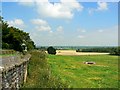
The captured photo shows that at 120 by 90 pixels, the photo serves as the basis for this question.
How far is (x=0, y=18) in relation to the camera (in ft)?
125

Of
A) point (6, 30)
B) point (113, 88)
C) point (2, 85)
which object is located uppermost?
point (6, 30)

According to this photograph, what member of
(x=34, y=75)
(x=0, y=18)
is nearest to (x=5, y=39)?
(x=0, y=18)

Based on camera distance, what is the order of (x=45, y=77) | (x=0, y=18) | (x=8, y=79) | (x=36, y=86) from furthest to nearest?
(x=0, y=18) → (x=45, y=77) → (x=36, y=86) → (x=8, y=79)

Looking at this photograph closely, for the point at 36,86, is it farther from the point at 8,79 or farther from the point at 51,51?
the point at 51,51

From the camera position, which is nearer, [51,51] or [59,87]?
[59,87]

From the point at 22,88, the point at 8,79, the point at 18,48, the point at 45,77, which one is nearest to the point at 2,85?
the point at 8,79

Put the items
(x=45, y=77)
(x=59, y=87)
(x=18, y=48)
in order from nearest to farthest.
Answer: (x=59, y=87)
(x=45, y=77)
(x=18, y=48)

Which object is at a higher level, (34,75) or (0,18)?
(0,18)

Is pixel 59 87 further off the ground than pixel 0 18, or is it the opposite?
pixel 0 18

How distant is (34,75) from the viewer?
15344 mm

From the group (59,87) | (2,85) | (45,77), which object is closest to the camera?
(2,85)

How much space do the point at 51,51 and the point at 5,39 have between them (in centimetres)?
2766

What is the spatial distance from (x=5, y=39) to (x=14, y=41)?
1.48 meters

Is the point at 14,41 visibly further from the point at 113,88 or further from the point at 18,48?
the point at 113,88
